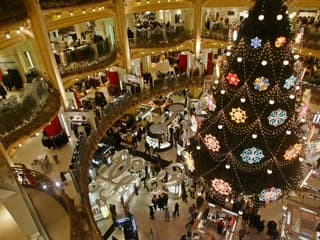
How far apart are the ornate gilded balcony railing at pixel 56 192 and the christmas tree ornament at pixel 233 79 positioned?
227 inches

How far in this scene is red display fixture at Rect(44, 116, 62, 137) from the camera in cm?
1438

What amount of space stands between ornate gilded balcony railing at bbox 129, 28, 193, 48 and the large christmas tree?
1071cm

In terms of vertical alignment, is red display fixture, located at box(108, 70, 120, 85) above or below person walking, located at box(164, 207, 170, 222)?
above

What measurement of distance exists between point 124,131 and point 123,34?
A: 21.2 feet

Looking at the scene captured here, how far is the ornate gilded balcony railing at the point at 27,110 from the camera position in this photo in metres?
9.91

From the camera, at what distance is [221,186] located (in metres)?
9.40

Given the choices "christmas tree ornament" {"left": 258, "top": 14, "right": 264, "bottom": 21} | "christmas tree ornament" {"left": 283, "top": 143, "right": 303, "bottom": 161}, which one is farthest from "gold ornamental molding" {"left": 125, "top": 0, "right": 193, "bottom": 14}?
"christmas tree ornament" {"left": 283, "top": 143, "right": 303, "bottom": 161}

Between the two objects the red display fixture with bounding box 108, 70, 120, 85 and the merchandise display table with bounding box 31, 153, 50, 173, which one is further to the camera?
the red display fixture with bounding box 108, 70, 120, 85

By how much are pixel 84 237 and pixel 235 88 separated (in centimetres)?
590

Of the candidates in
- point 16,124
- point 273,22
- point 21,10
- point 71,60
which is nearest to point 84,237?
point 16,124

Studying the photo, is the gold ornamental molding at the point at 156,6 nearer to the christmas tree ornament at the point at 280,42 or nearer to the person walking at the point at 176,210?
the christmas tree ornament at the point at 280,42

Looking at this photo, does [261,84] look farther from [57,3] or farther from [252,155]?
[57,3]

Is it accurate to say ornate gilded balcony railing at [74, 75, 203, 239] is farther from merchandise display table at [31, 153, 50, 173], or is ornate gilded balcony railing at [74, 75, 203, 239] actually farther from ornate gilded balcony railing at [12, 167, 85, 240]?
merchandise display table at [31, 153, 50, 173]

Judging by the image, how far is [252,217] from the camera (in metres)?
11.6
